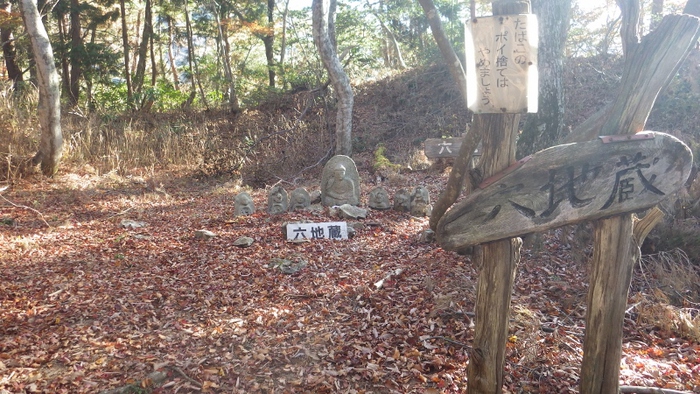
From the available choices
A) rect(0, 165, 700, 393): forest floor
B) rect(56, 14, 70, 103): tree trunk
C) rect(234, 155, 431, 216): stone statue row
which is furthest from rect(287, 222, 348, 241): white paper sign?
rect(56, 14, 70, 103): tree trunk

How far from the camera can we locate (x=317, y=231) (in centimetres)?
557

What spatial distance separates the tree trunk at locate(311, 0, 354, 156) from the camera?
29.3 feet

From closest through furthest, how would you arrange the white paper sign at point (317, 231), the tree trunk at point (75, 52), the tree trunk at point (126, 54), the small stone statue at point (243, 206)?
the white paper sign at point (317, 231)
the small stone statue at point (243, 206)
the tree trunk at point (75, 52)
the tree trunk at point (126, 54)

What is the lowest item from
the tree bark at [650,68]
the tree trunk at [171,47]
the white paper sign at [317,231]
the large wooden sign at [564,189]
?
the white paper sign at [317,231]

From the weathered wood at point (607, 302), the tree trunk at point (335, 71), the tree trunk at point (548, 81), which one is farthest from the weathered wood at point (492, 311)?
the tree trunk at point (335, 71)

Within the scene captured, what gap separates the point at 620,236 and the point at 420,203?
4.51m

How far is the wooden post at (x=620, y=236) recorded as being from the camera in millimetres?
2029

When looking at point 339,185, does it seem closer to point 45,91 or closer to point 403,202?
point 403,202

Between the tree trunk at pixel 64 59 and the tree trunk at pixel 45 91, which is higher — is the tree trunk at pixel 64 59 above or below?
above

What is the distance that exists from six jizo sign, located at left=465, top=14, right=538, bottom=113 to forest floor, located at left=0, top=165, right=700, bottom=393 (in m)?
1.66

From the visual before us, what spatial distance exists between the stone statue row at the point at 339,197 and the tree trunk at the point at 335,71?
3.16 metres

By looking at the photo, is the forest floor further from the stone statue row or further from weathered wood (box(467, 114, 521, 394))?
the stone statue row

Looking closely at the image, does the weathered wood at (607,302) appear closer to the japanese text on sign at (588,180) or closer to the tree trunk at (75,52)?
the japanese text on sign at (588,180)

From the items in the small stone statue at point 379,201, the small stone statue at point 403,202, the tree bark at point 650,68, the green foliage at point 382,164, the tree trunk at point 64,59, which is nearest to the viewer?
the tree bark at point 650,68
